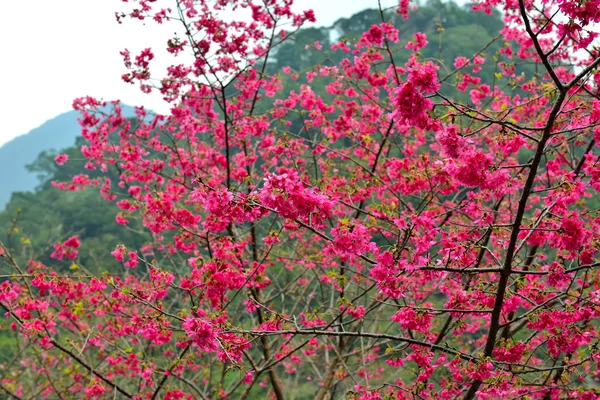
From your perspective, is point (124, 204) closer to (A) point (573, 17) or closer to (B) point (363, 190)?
(B) point (363, 190)

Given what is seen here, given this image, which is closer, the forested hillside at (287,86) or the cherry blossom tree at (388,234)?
the cherry blossom tree at (388,234)

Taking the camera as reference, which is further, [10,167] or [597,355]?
[10,167]

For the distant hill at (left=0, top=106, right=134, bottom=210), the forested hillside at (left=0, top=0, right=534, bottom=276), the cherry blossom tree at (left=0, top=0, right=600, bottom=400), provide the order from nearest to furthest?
1. the cherry blossom tree at (left=0, top=0, right=600, bottom=400)
2. the forested hillside at (left=0, top=0, right=534, bottom=276)
3. the distant hill at (left=0, top=106, right=134, bottom=210)

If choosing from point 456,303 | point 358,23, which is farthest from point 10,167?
point 456,303

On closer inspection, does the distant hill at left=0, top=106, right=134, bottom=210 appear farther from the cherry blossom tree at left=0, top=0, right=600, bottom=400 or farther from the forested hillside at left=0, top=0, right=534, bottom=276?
the cherry blossom tree at left=0, top=0, right=600, bottom=400

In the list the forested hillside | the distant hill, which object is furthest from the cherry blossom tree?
the distant hill

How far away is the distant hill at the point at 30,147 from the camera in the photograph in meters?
81.1

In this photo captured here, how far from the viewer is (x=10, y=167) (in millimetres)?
83688

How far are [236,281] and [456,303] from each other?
6.35 feet

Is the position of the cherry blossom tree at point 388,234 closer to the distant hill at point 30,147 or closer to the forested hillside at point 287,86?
the forested hillside at point 287,86

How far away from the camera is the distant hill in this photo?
266 ft

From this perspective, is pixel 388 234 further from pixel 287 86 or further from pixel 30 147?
pixel 30 147

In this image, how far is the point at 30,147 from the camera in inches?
3457

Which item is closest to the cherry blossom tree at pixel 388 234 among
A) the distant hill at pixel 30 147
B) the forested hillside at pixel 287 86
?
the forested hillside at pixel 287 86
